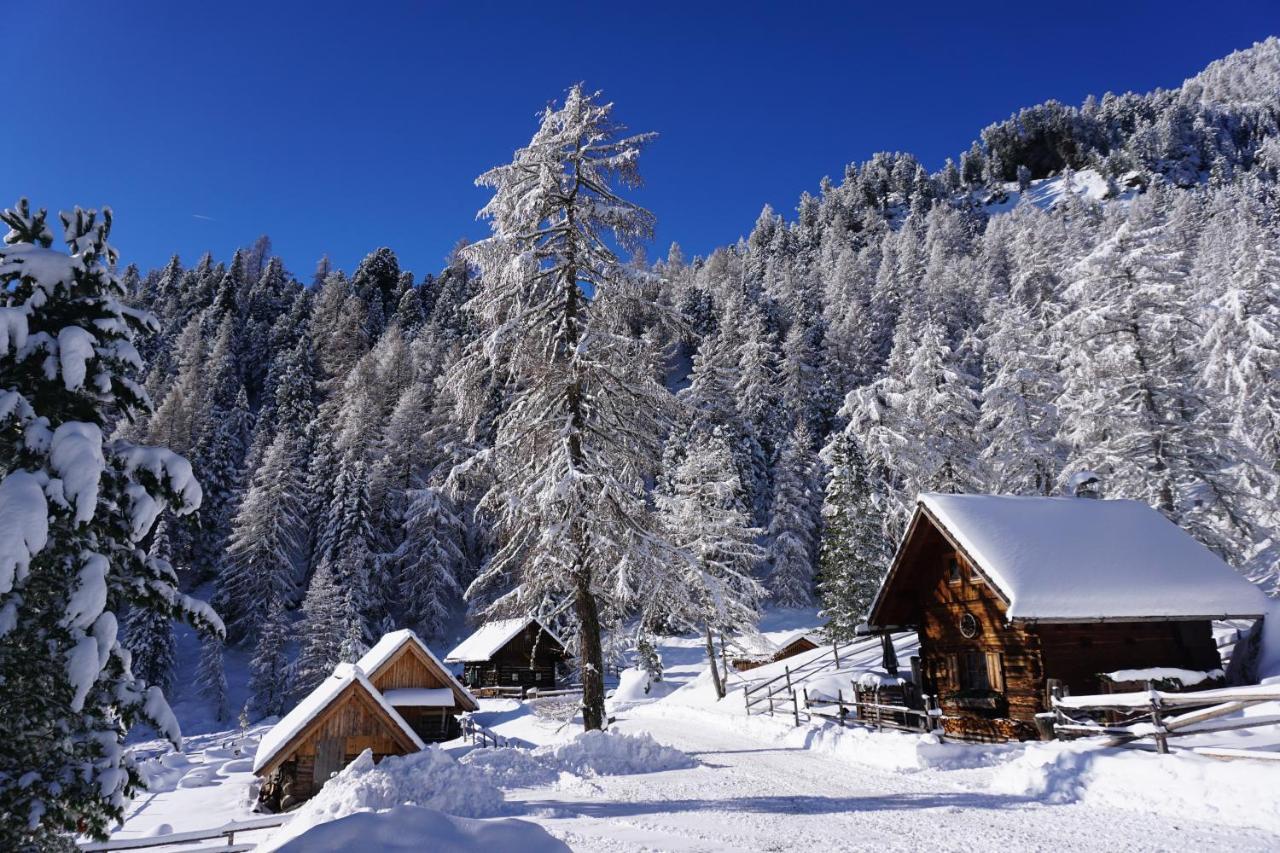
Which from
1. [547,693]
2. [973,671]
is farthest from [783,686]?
[547,693]

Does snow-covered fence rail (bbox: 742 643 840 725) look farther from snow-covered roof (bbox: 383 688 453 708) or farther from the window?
snow-covered roof (bbox: 383 688 453 708)

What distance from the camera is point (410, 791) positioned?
11109mm

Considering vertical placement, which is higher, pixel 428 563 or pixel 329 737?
pixel 428 563

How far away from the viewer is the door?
77.3ft

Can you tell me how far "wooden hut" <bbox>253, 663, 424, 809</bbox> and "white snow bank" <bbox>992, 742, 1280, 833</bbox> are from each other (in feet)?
61.7

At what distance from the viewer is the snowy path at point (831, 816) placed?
28.0 ft

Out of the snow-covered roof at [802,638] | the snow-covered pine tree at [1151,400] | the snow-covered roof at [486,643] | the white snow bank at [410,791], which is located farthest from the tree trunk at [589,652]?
the snow-covered roof at [486,643]

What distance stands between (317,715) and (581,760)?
1326cm

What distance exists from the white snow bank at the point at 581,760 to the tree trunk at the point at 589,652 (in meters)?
0.92

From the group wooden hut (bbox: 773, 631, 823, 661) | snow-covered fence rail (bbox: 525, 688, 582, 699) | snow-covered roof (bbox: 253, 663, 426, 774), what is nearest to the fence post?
snow-covered roof (bbox: 253, 663, 426, 774)

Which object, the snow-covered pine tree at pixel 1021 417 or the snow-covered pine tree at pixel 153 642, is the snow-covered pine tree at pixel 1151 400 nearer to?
the snow-covered pine tree at pixel 1021 417

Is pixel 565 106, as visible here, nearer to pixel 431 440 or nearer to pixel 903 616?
pixel 903 616

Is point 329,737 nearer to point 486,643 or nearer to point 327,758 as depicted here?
point 327,758

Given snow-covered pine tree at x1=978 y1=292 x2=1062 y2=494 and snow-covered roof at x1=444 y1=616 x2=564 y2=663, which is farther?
snow-covered roof at x1=444 y1=616 x2=564 y2=663
